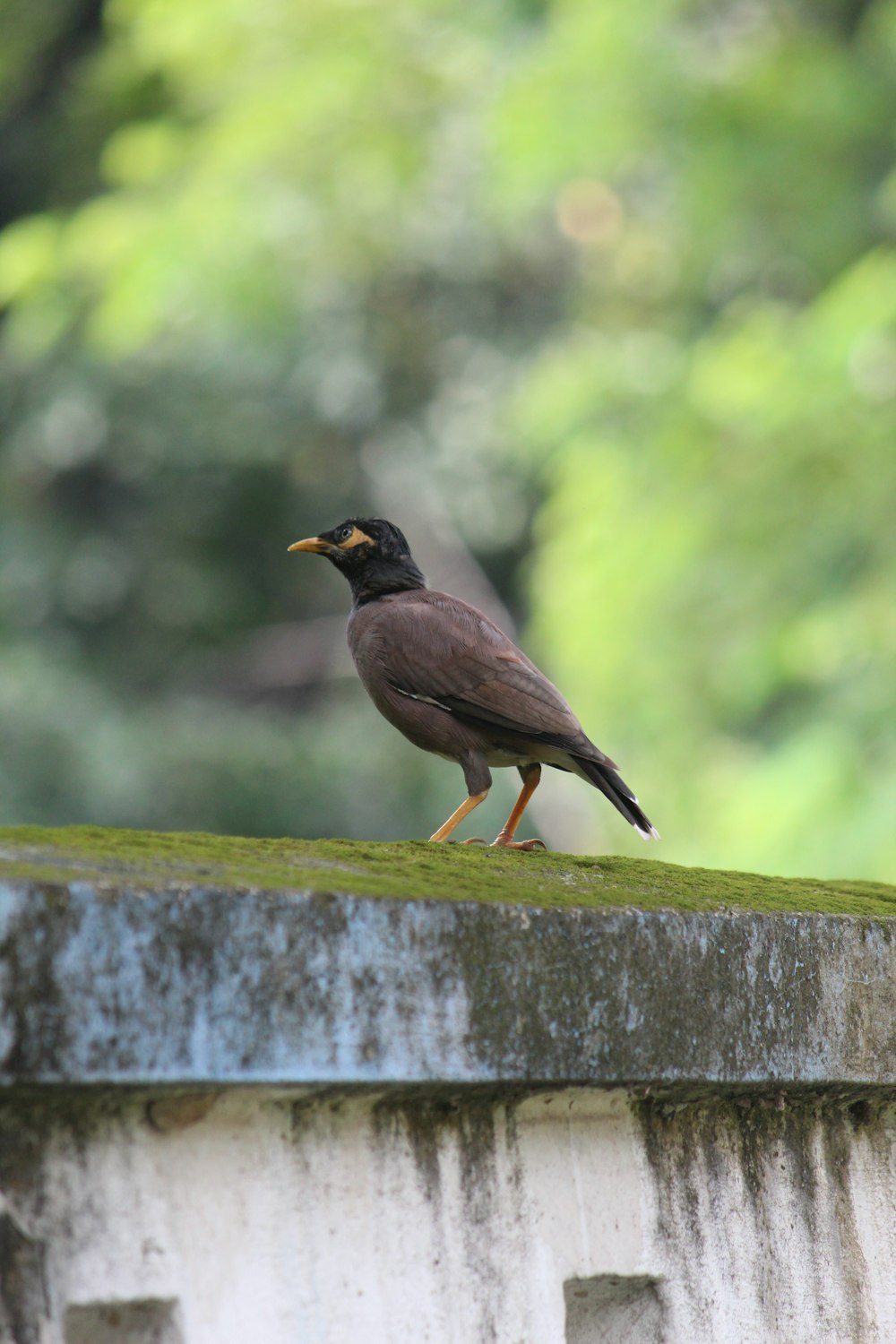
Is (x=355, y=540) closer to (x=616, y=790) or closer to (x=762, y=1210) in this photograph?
(x=616, y=790)

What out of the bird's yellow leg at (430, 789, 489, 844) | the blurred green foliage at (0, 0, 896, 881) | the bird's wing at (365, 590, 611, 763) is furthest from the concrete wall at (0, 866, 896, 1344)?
the blurred green foliage at (0, 0, 896, 881)

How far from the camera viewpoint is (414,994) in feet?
5.32

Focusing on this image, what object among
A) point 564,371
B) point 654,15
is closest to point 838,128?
point 654,15

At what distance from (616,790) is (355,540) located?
890 mm

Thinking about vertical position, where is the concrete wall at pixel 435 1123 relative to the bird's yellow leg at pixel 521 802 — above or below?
below

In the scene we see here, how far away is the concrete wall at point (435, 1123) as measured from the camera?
1.42 m

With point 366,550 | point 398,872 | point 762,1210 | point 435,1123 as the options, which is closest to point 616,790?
point 366,550

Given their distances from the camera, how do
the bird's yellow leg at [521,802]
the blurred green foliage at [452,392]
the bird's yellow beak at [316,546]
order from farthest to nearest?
the blurred green foliage at [452,392] < the bird's yellow beak at [316,546] < the bird's yellow leg at [521,802]

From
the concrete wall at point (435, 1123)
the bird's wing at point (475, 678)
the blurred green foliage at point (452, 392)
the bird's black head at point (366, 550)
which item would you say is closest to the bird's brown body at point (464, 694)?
the bird's wing at point (475, 678)

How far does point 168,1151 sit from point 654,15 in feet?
23.9

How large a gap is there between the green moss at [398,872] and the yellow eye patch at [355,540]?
5.53 ft

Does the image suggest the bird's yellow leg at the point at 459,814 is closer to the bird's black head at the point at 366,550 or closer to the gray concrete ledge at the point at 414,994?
the bird's black head at the point at 366,550

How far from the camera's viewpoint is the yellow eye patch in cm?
386

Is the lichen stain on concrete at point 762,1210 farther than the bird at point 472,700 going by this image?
No
